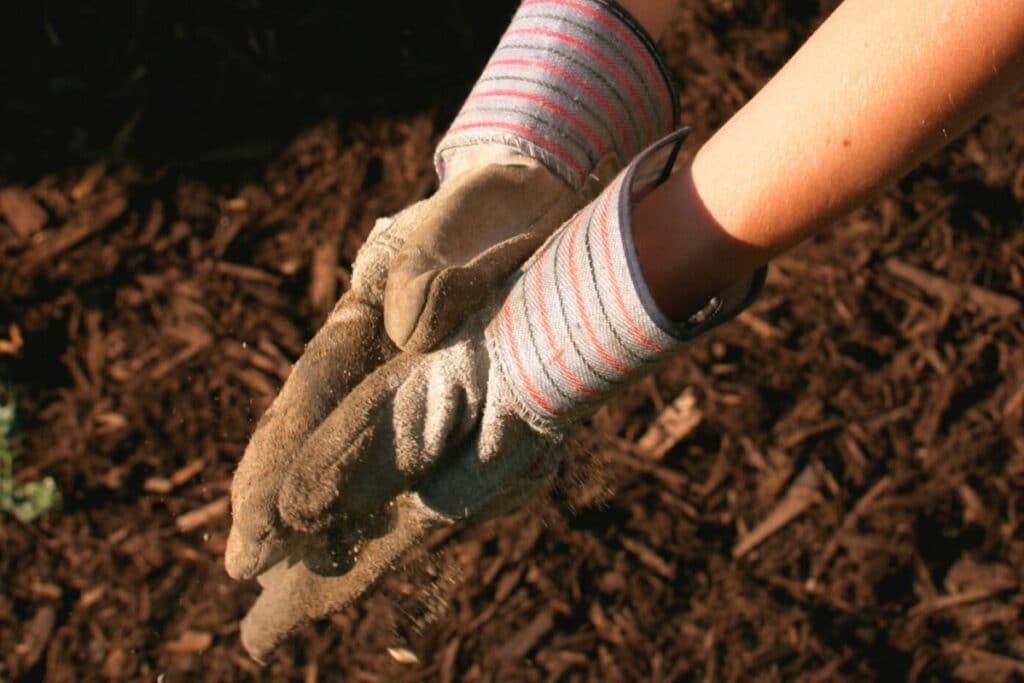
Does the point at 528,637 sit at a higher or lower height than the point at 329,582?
lower

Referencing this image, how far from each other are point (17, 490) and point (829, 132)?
1.91 m

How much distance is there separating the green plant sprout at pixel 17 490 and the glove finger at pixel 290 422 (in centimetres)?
105

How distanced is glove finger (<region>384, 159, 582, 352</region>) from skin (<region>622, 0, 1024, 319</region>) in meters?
0.23

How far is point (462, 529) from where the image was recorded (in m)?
2.21

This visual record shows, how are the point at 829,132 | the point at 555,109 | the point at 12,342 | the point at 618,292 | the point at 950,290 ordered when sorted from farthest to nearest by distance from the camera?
the point at 950,290 → the point at 12,342 → the point at 555,109 → the point at 618,292 → the point at 829,132

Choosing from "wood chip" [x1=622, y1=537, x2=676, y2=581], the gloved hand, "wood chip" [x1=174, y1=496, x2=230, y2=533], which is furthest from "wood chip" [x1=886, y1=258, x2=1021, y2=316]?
"wood chip" [x1=174, y1=496, x2=230, y2=533]

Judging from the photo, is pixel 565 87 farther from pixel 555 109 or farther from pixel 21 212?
pixel 21 212

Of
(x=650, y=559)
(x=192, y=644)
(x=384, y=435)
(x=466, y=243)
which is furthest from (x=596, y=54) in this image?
(x=192, y=644)

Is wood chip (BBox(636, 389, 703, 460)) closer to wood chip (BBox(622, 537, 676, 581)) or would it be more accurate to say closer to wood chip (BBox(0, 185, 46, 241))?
wood chip (BBox(622, 537, 676, 581))

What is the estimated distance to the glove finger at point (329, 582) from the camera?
1.44 metres

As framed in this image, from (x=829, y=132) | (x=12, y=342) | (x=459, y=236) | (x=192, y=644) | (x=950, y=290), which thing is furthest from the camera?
(x=950, y=290)

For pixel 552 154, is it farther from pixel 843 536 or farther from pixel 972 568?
pixel 972 568

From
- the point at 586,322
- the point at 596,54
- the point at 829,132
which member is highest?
the point at 829,132

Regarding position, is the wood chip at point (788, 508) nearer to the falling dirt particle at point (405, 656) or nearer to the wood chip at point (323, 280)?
the falling dirt particle at point (405, 656)
